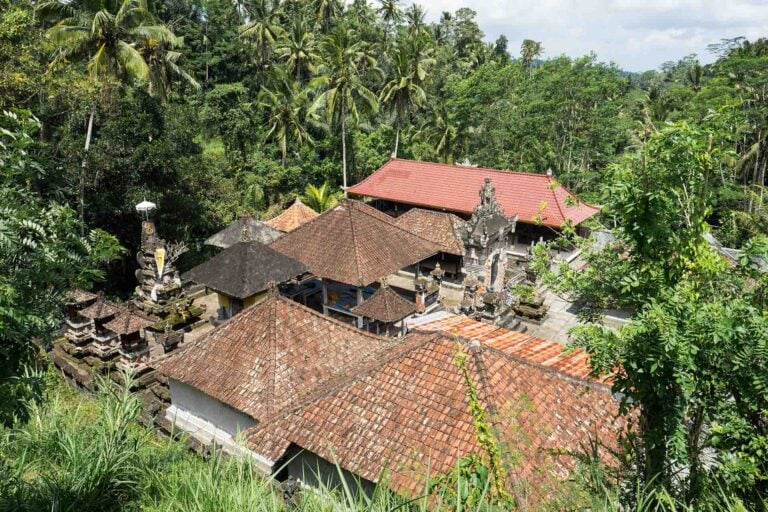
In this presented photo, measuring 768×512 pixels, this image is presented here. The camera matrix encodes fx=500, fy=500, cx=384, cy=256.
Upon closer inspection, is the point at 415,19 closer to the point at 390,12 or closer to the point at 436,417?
the point at 390,12

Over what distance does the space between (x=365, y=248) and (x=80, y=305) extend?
9.65 meters

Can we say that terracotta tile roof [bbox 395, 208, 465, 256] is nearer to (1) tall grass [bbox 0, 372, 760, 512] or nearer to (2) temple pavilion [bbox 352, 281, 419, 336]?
(2) temple pavilion [bbox 352, 281, 419, 336]

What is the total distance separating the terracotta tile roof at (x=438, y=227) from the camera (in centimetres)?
2309

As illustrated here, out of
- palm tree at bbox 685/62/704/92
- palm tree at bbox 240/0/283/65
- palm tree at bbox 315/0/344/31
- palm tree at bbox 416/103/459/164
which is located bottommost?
palm tree at bbox 416/103/459/164

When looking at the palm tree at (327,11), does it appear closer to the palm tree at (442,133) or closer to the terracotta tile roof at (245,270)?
the palm tree at (442,133)

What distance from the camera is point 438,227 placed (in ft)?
78.7

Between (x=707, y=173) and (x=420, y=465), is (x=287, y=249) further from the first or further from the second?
(x=707, y=173)

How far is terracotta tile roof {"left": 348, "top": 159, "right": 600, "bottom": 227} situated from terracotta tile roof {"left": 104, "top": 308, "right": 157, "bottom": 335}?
60.5 ft

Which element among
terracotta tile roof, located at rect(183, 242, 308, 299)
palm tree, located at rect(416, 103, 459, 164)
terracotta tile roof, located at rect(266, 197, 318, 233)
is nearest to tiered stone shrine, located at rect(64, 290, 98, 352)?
terracotta tile roof, located at rect(183, 242, 308, 299)

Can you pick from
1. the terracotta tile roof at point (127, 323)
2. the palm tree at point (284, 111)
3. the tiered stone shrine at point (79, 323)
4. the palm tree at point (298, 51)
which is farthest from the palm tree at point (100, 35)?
the palm tree at point (298, 51)

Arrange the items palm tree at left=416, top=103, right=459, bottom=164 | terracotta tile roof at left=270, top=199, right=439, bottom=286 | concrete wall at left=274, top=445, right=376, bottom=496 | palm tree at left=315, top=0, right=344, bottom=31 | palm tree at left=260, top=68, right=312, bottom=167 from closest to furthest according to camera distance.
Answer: concrete wall at left=274, top=445, right=376, bottom=496 < terracotta tile roof at left=270, top=199, right=439, bottom=286 < palm tree at left=260, top=68, right=312, bottom=167 < palm tree at left=416, top=103, right=459, bottom=164 < palm tree at left=315, top=0, right=344, bottom=31

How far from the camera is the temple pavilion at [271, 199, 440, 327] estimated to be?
59.1 ft

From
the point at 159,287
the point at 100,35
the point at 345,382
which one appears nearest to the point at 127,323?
the point at 159,287

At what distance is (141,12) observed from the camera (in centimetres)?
2181
